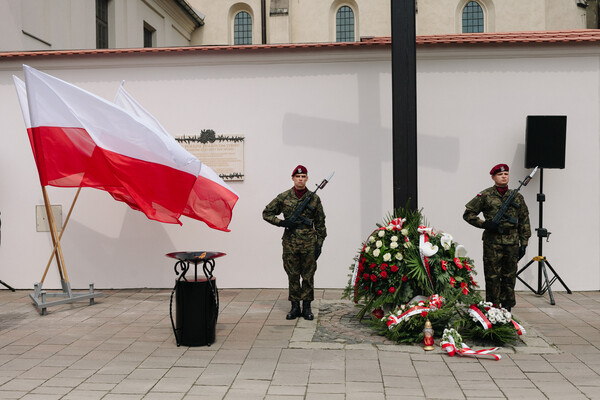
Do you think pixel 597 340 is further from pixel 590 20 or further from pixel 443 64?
pixel 590 20

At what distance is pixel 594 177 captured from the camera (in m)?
9.30

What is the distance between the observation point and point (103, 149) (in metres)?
7.43

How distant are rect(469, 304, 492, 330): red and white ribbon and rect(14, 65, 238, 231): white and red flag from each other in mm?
3862

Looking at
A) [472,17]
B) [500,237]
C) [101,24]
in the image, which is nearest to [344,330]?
[500,237]

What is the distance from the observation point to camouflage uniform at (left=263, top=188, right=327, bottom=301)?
739cm

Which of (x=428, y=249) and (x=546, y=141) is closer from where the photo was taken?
(x=428, y=249)

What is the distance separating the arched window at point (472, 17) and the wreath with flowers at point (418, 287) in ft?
66.7

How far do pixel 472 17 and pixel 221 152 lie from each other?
19.1 m

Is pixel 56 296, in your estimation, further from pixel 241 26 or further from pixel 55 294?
pixel 241 26

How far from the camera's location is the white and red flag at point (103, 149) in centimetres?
749

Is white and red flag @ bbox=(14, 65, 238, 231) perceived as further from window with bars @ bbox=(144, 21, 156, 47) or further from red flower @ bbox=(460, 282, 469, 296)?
window with bars @ bbox=(144, 21, 156, 47)

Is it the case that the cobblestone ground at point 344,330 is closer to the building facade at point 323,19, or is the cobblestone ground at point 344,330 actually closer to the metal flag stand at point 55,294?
the metal flag stand at point 55,294

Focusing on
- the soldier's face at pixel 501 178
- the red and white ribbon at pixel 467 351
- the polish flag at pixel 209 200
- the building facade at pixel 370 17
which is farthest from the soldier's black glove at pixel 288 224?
the building facade at pixel 370 17

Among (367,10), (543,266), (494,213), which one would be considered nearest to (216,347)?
(494,213)
